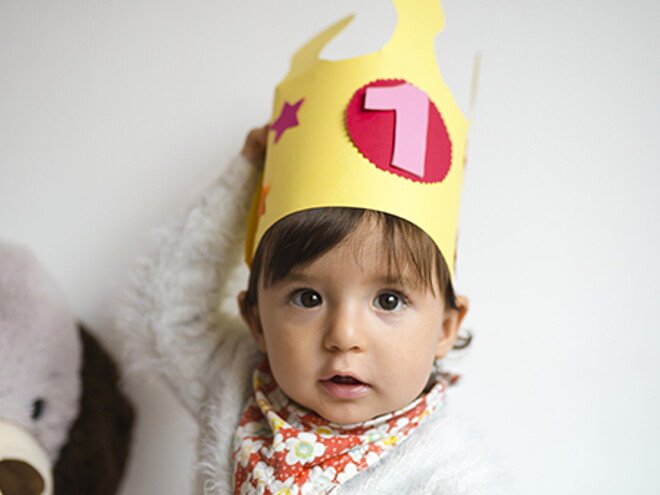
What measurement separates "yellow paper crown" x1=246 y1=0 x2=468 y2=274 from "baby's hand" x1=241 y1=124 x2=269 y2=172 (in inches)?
4.5

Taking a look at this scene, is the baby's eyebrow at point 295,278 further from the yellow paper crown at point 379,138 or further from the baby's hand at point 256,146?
the baby's hand at point 256,146

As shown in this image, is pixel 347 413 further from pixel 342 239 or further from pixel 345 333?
pixel 342 239

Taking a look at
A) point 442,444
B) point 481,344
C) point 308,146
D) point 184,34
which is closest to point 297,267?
point 308,146

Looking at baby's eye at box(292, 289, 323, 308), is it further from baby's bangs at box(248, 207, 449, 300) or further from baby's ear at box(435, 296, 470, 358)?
baby's ear at box(435, 296, 470, 358)

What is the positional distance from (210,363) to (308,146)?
1.32ft

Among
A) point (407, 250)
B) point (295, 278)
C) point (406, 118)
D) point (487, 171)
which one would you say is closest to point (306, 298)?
point (295, 278)

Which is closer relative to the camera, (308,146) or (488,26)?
(308,146)

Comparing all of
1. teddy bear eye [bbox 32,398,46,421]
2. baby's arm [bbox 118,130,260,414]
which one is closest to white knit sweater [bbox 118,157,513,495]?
baby's arm [bbox 118,130,260,414]

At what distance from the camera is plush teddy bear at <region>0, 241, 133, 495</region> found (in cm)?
93

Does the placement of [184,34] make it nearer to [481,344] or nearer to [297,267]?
[297,267]

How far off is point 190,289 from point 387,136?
414mm

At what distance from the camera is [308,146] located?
81 cm

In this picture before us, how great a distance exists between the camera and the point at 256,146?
1004 mm

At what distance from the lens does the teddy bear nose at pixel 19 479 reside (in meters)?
0.84
